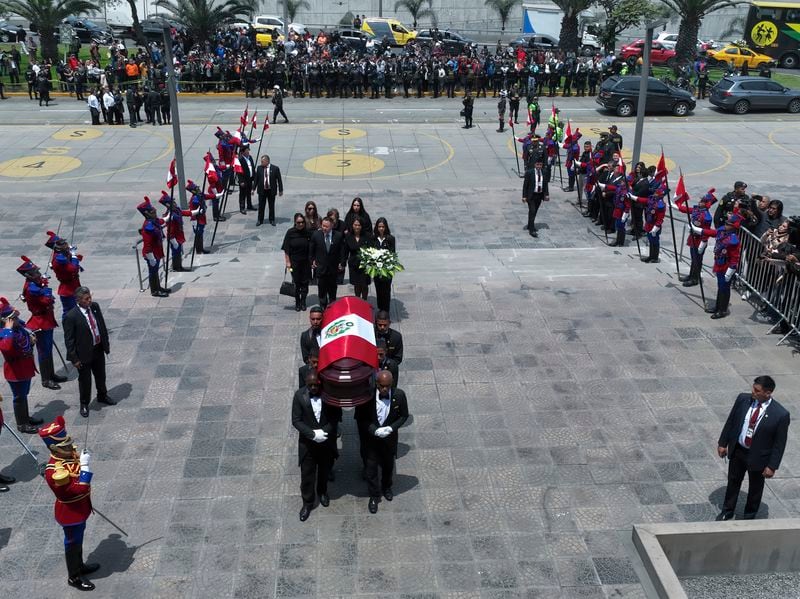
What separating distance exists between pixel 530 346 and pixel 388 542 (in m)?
5.00

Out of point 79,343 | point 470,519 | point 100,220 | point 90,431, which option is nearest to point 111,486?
point 90,431

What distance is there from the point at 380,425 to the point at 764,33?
46.8m

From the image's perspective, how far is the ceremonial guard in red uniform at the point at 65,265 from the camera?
12156 millimetres

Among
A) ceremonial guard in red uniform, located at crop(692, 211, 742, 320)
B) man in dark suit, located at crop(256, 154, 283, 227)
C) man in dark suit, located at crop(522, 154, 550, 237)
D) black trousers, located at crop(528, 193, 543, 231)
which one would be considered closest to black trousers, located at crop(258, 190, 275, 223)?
man in dark suit, located at crop(256, 154, 283, 227)

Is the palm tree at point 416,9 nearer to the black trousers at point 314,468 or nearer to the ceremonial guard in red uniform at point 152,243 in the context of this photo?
the ceremonial guard in red uniform at point 152,243

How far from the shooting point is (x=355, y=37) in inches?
1929

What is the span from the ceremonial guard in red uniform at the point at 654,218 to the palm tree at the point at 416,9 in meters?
46.1

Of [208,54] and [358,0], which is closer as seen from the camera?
[208,54]

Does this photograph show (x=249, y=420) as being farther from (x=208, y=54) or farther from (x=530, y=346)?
(x=208, y=54)

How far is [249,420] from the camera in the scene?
10492mm

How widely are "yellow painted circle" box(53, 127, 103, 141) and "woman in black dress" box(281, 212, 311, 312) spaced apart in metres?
16.8

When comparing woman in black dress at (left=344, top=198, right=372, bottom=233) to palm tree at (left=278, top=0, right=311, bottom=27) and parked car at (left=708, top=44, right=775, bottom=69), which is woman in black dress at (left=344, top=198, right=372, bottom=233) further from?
palm tree at (left=278, top=0, right=311, bottom=27)

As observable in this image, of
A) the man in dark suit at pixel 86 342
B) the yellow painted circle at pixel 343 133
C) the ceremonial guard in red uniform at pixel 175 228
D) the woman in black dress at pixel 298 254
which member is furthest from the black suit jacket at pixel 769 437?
the yellow painted circle at pixel 343 133

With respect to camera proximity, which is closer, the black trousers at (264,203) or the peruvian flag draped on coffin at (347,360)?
the peruvian flag draped on coffin at (347,360)
